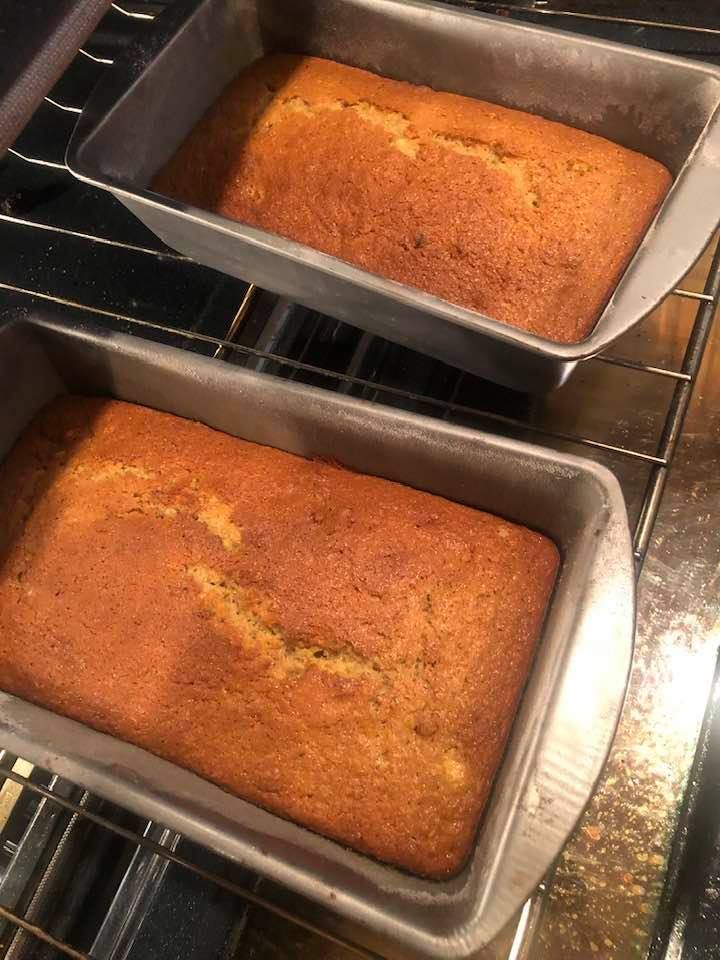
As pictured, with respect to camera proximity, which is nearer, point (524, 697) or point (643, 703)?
point (524, 697)

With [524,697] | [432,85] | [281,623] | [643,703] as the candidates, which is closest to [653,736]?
[643,703]

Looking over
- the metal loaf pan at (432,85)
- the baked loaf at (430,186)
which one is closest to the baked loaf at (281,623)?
the metal loaf pan at (432,85)

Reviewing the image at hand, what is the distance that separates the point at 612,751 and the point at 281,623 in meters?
0.63

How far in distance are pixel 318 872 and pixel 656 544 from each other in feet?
2.84

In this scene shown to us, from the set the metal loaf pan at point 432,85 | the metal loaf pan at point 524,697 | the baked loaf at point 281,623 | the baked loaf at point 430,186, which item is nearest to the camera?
the metal loaf pan at point 524,697

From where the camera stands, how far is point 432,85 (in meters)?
1.60

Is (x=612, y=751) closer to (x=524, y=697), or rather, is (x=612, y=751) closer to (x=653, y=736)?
(x=653, y=736)

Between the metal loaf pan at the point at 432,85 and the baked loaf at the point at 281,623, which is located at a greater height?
the metal loaf pan at the point at 432,85

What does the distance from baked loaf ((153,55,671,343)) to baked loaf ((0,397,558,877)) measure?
0.44 meters

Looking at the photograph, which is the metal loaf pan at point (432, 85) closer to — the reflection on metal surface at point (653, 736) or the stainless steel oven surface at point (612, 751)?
the stainless steel oven surface at point (612, 751)

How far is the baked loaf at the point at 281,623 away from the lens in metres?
1.06

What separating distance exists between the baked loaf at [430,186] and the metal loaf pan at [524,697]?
0.34 metres

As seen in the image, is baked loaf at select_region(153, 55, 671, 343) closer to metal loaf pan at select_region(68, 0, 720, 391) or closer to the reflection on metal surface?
metal loaf pan at select_region(68, 0, 720, 391)

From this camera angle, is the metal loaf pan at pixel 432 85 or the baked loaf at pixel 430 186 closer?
the metal loaf pan at pixel 432 85
